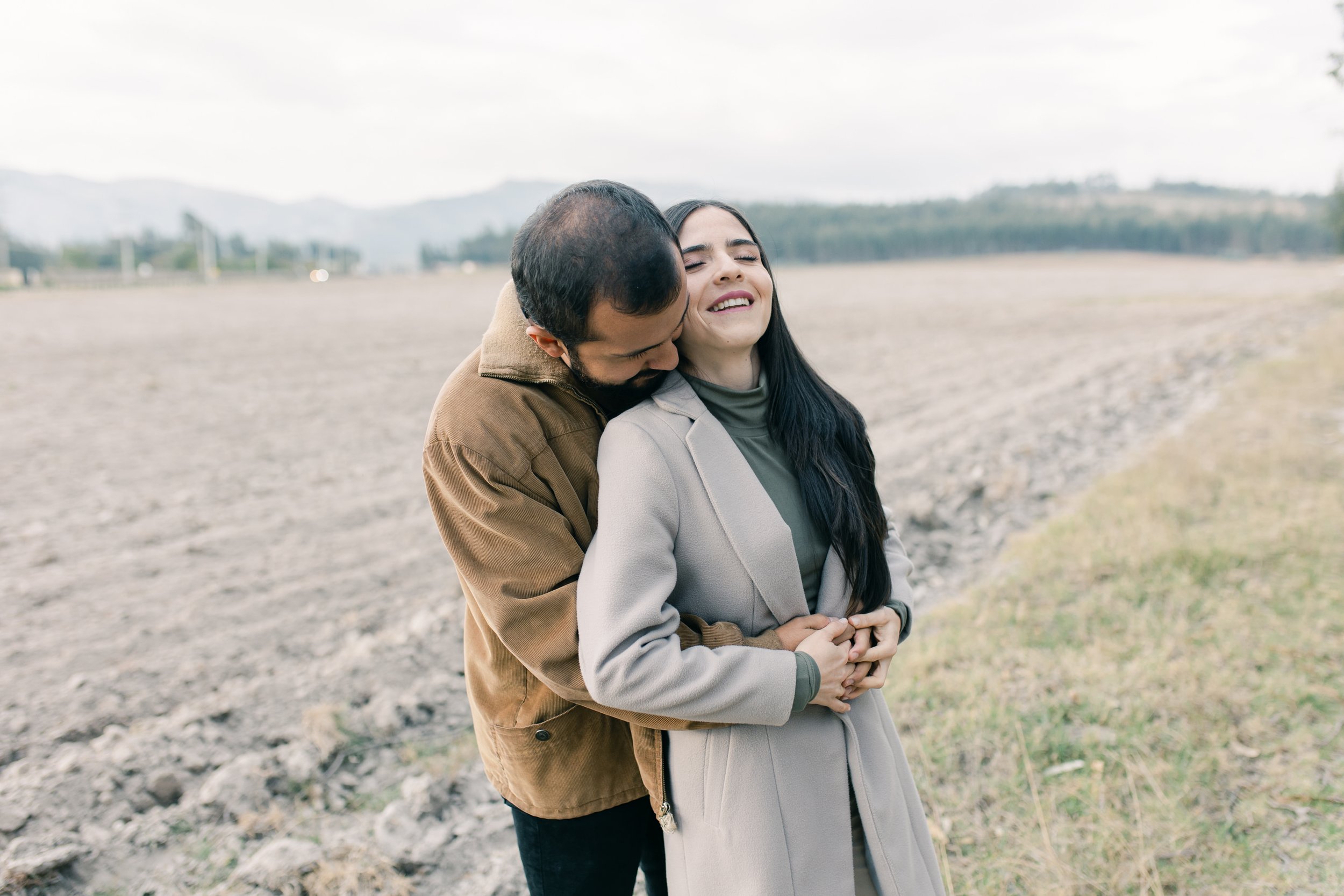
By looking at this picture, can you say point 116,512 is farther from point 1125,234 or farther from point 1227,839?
point 1125,234

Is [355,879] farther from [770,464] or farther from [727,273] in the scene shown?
[727,273]

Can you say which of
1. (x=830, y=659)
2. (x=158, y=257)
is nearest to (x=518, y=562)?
(x=830, y=659)

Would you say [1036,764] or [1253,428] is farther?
[1253,428]

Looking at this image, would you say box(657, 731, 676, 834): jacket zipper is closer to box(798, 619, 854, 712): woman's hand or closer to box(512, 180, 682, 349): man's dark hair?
box(798, 619, 854, 712): woman's hand

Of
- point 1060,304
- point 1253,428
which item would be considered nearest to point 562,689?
point 1253,428

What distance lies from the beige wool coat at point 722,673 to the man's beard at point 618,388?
3 cm

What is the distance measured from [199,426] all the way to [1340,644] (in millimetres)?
10360

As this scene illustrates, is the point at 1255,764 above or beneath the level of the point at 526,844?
beneath

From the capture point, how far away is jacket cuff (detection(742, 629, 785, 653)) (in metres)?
1.53

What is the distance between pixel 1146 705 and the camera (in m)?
3.46

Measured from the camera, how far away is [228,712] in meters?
3.74

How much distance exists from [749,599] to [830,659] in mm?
184

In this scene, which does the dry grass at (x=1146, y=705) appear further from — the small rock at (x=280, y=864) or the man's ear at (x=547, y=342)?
the man's ear at (x=547, y=342)

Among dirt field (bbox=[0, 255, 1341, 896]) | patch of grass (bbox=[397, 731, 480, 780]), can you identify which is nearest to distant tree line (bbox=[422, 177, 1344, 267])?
dirt field (bbox=[0, 255, 1341, 896])
